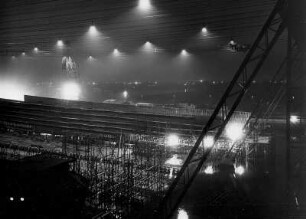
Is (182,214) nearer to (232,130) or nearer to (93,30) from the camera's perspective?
(232,130)

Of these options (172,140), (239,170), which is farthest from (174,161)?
(239,170)

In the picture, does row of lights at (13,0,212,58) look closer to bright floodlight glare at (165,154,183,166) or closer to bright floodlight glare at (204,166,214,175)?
bright floodlight glare at (165,154,183,166)

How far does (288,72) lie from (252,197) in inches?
192

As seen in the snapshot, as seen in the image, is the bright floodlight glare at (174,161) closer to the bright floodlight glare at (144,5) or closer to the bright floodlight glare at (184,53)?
the bright floodlight glare at (144,5)

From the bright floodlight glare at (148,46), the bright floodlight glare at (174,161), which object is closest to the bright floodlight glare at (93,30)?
the bright floodlight glare at (148,46)

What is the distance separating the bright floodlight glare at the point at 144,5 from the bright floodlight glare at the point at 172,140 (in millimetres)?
8357

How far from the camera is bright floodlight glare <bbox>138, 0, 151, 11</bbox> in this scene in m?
14.2

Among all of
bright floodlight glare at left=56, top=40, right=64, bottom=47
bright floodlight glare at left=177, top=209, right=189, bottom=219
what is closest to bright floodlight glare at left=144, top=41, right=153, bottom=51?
bright floodlight glare at left=56, top=40, right=64, bottom=47

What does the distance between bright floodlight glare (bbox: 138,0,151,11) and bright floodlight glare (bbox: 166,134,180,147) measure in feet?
27.4

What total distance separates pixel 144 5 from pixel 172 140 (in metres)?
8.76

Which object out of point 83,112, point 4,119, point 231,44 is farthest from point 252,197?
point 4,119

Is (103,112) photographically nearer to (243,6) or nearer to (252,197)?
(243,6)

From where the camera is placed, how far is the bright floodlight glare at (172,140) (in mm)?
17828

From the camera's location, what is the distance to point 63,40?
23.5 metres
